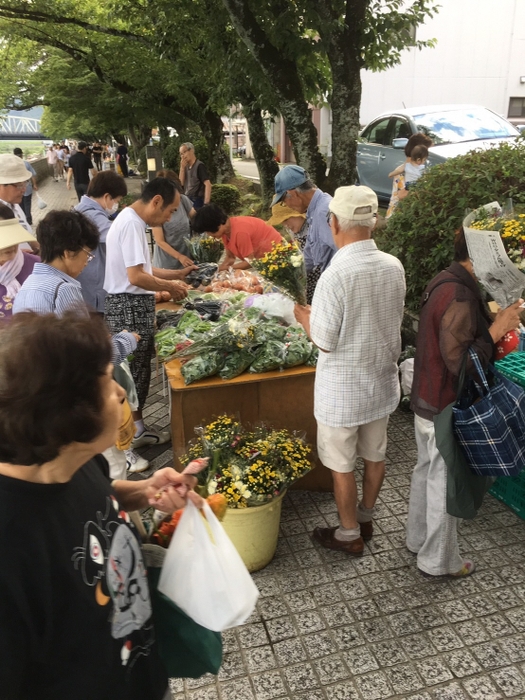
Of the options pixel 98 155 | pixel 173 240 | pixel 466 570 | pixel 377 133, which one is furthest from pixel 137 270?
pixel 98 155

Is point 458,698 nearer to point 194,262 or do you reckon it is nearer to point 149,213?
point 149,213

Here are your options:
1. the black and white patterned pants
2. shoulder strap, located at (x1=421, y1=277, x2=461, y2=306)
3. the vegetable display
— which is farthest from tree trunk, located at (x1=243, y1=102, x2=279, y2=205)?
shoulder strap, located at (x1=421, y1=277, x2=461, y2=306)

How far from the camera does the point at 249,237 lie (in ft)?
16.6

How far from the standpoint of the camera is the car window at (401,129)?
1011 cm

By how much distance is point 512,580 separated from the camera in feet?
9.92

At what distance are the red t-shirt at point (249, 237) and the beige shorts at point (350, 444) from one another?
94.3 inches

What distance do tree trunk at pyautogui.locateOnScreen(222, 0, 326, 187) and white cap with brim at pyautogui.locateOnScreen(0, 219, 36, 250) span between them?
5030mm

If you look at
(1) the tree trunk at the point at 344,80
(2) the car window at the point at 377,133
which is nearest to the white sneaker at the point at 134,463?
(1) the tree trunk at the point at 344,80

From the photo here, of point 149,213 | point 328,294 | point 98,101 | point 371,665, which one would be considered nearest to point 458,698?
point 371,665

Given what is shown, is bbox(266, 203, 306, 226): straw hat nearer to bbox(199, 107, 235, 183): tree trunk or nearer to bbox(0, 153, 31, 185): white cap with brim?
bbox(0, 153, 31, 185): white cap with brim

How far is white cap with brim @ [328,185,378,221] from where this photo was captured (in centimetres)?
271

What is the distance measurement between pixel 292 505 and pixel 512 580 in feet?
4.52

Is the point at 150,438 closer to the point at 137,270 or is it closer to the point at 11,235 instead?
the point at 137,270

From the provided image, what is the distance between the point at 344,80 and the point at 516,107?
24.5 metres
